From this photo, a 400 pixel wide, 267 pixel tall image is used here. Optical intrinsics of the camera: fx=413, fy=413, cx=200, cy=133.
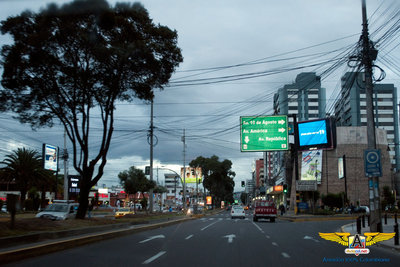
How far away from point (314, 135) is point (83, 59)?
1931 inches

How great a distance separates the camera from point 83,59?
22.3 meters

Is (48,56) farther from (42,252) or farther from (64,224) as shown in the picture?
(42,252)

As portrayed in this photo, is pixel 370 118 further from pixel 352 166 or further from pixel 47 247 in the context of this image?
pixel 352 166

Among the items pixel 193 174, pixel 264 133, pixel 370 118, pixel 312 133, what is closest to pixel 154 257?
pixel 370 118

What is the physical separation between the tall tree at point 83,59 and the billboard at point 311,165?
172 ft

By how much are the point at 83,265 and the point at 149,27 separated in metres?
15.0

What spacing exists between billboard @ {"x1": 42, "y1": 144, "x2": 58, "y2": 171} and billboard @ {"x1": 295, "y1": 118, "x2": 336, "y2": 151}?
117 ft

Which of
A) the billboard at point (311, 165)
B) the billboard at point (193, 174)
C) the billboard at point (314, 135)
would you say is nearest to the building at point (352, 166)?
the billboard at point (311, 165)

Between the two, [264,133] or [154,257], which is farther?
[264,133]

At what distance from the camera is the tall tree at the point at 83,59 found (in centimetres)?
2056

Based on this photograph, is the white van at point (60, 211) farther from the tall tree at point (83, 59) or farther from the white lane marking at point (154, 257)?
the white lane marking at point (154, 257)

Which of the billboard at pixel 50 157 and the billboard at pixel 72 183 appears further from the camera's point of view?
the billboard at pixel 72 183

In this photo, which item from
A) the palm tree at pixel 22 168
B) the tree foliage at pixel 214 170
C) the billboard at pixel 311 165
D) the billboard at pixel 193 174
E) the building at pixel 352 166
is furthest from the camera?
the tree foliage at pixel 214 170

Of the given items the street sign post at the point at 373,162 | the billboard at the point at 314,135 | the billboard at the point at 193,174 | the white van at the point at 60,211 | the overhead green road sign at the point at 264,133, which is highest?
the billboard at the point at 314,135
